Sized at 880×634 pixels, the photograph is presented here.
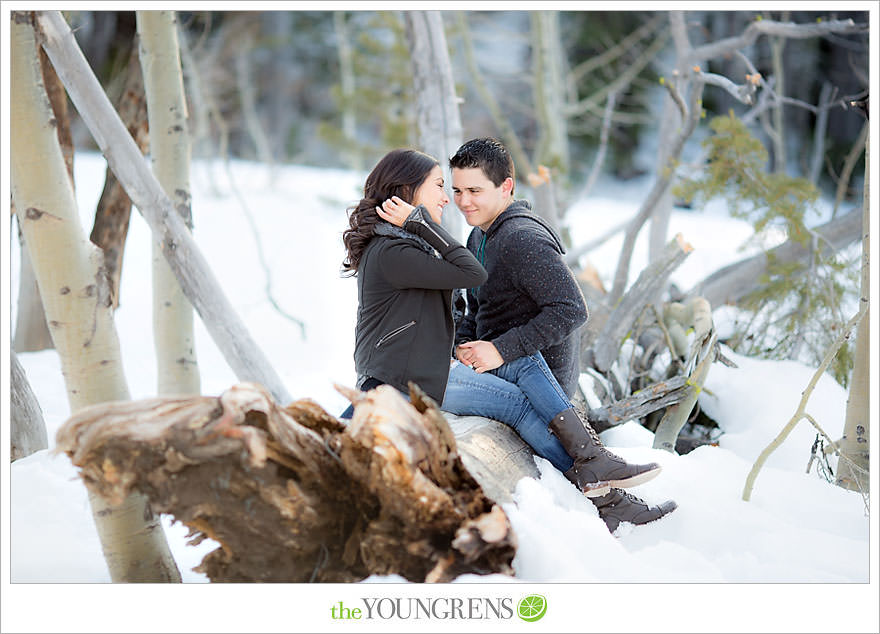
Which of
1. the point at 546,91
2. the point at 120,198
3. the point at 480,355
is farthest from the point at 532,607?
the point at 546,91

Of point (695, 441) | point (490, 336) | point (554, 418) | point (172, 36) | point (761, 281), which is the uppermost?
point (172, 36)

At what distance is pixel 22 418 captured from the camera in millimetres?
2746

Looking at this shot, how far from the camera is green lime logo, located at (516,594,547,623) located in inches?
69.7

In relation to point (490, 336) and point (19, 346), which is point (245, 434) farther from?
point (19, 346)

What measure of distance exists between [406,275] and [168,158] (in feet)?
6.29

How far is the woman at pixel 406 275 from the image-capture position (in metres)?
2.02

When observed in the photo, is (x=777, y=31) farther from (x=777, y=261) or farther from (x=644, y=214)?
(x=777, y=261)

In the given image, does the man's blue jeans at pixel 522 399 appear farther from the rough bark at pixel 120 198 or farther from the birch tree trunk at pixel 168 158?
the rough bark at pixel 120 198

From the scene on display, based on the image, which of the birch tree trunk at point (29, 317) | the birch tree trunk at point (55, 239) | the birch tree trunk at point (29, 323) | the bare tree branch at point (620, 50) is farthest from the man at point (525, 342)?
the bare tree branch at point (620, 50)

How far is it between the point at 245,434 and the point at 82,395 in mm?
1076

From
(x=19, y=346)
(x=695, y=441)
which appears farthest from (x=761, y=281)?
(x=19, y=346)

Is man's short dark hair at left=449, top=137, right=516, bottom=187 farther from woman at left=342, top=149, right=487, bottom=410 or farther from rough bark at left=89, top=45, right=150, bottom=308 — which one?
rough bark at left=89, top=45, right=150, bottom=308

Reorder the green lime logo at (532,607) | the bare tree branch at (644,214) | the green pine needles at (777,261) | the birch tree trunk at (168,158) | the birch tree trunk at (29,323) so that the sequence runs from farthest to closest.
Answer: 1. the birch tree trunk at (29,323)
2. the bare tree branch at (644,214)
3. the green pine needles at (777,261)
4. the birch tree trunk at (168,158)
5. the green lime logo at (532,607)

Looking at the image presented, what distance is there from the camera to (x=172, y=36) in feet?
11.2
